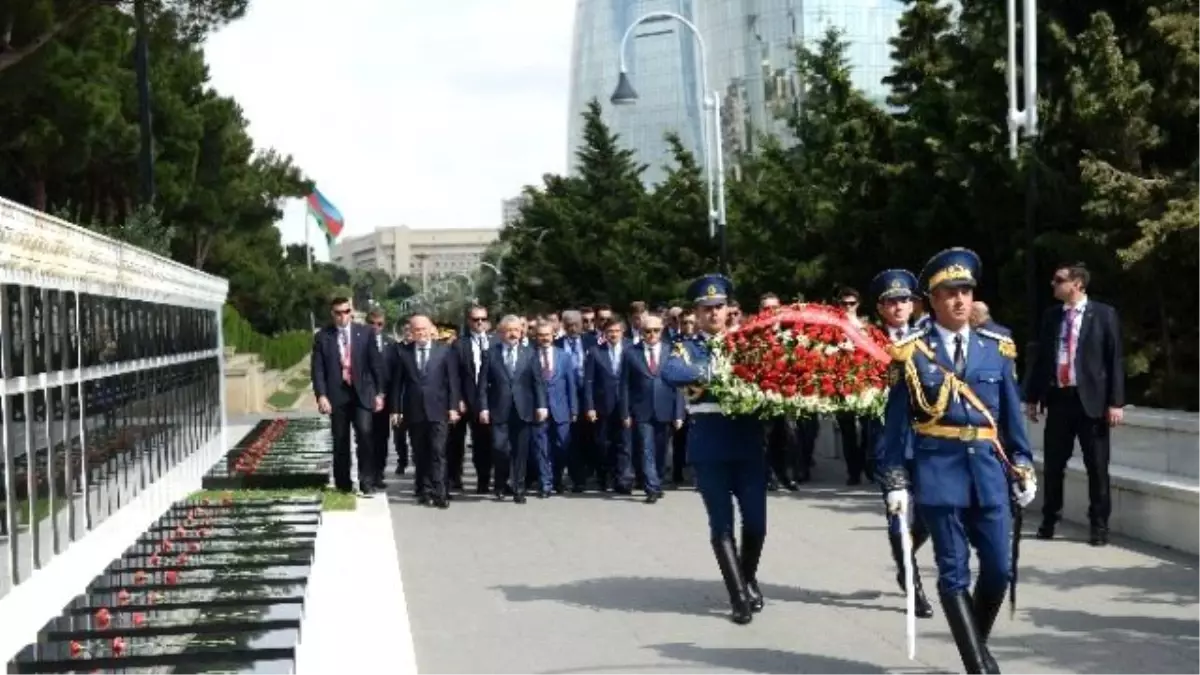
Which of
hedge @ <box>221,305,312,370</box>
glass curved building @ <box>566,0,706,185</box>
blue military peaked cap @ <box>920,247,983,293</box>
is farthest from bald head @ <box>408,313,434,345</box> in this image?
glass curved building @ <box>566,0,706,185</box>

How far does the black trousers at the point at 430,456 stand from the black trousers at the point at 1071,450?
5.93 meters

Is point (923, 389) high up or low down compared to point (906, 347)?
down

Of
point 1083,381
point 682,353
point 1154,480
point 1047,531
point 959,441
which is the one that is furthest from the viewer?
point 1047,531

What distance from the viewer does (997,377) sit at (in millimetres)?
7656


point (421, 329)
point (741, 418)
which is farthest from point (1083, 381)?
point (421, 329)

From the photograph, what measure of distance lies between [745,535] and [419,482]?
762 cm

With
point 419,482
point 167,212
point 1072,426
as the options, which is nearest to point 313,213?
point 167,212

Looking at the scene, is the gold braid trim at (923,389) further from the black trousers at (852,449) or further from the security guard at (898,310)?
the black trousers at (852,449)

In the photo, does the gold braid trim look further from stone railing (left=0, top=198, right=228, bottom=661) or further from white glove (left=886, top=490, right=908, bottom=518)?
stone railing (left=0, top=198, right=228, bottom=661)

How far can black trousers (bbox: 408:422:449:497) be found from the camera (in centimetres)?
1661

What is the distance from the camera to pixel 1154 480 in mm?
12352

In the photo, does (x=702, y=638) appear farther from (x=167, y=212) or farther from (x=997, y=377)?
(x=167, y=212)

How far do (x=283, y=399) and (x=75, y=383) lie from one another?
36.3 m

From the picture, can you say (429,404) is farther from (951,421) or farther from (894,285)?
(951,421)
